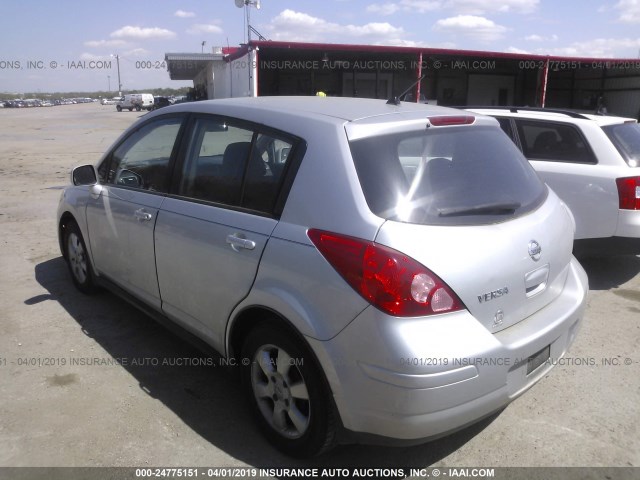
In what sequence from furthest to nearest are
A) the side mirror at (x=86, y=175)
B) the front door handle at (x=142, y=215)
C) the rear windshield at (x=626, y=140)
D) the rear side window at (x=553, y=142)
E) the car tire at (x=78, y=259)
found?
1. the rear side window at (x=553, y=142)
2. the rear windshield at (x=626, y=140)
3. the car tire at (x=78, y=259)
4. the side mirror at (x=86, y=175)
5. the front door handle at (x=142, y=215)

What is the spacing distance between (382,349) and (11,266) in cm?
519

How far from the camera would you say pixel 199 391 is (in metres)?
3.39

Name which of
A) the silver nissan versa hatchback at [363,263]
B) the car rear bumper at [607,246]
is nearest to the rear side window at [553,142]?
the car rear bumper at [607,246]

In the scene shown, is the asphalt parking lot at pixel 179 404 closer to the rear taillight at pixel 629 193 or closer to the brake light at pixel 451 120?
the rear taillight at pixel 629 193

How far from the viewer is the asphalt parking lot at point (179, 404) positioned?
2.78m

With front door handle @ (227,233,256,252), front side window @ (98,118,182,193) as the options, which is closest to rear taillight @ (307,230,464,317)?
front door handle @ (227,233,256,252)

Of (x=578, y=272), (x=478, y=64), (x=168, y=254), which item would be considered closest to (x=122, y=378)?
(x=168, y=254)

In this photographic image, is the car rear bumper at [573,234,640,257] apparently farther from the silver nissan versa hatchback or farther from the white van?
the white van

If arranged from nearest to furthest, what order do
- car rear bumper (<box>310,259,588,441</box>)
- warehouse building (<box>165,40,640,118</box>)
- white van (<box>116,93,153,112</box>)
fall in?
car rear bumper (<box>310,259,588,441</box>), warehouse building (<box>165,40,640,118</box>), white van (<box>116,93,153,112</box>)

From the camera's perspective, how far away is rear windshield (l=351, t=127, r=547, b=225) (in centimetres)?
238

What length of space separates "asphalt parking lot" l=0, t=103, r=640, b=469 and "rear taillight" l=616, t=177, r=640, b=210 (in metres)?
0.85

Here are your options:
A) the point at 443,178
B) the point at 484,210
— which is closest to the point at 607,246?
the point at 484,210

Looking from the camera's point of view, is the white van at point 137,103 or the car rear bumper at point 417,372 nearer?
the car rear bumper at point 417,372

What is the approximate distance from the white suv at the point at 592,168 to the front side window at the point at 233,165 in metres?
3.58
